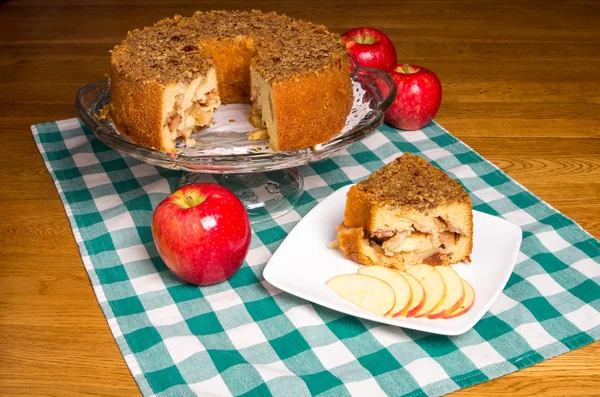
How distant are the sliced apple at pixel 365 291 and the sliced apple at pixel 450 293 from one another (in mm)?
104

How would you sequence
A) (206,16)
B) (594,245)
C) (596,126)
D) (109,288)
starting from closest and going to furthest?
(109,288), (594,245), (206,16), (596,126)

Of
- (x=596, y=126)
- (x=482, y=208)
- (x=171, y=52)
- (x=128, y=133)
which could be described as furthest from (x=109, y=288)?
(x=596, y=126)

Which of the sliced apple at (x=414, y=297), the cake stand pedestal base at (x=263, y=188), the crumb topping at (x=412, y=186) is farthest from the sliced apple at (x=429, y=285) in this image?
the cake stand pedestal base at (x=263, y=188)

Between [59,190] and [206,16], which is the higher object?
[206,16]

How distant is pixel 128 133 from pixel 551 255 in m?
1.18

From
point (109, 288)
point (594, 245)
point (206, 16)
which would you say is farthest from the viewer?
point (206, 16)

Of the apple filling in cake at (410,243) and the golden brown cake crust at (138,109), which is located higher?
the golden brown cake crust at (138,109)

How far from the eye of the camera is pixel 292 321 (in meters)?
1.86

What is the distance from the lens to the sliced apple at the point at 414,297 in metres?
1.77

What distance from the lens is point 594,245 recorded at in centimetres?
211

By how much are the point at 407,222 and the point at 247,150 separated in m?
0.51

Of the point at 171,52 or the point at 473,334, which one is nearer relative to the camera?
the point at 473,334

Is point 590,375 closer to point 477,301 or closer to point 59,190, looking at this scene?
point 477,301

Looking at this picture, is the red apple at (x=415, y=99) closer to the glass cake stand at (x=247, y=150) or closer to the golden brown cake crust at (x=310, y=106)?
the glass cake stand at (x=247, y=150)
